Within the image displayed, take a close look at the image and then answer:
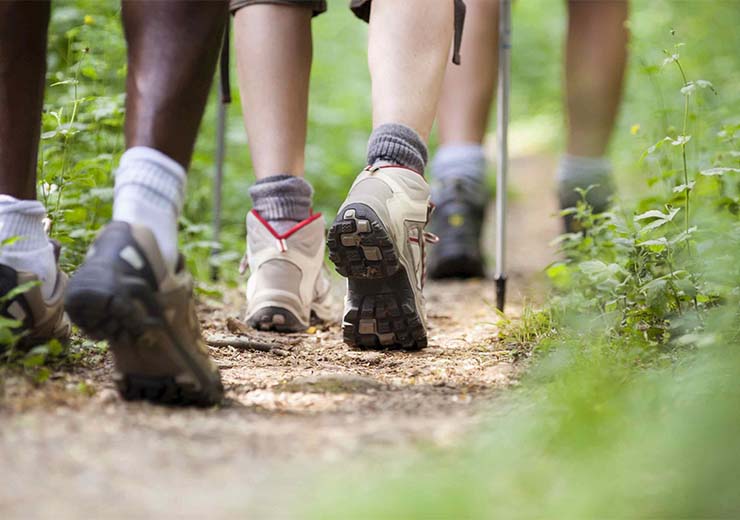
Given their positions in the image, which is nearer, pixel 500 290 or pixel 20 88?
pixel 20 88

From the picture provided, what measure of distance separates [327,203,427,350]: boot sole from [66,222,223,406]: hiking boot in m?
0.46

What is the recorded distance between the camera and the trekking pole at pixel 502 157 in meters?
2.65

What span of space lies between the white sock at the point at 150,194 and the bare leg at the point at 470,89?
242cm

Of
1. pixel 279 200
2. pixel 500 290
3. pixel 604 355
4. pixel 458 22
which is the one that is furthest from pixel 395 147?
pixel 500 290

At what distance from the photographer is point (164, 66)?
1369mm

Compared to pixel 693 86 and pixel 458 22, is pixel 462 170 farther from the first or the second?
pixel 693 86

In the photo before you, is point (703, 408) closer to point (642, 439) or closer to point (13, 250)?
point (642, 439)

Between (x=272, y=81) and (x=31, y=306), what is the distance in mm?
998

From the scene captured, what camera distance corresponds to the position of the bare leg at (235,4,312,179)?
7.59 feet

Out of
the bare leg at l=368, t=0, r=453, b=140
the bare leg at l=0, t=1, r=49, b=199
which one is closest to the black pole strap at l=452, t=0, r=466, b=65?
the bare leg at l=368, t=0, r=453, b=140

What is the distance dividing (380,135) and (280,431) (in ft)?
2.83

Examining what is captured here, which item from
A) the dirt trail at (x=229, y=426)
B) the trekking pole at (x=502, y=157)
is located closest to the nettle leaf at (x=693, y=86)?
the dirt trail at (x=229, y=426)

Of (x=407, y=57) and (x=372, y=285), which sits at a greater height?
(x=407, y=57)

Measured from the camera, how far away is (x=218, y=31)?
1.43 m
